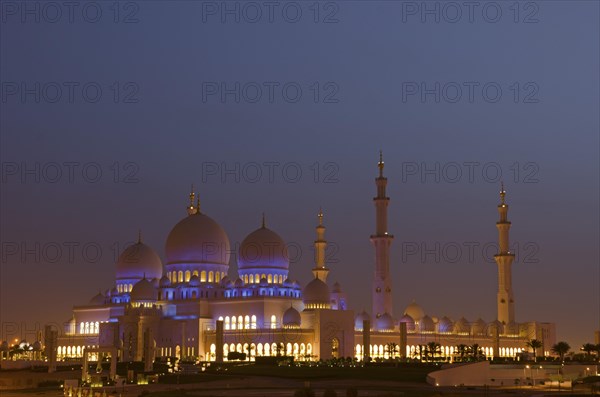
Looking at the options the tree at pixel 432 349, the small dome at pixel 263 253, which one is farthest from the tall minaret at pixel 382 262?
the small dome at pixel 263 253

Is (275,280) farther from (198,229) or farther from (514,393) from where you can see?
Answer: (514,393)

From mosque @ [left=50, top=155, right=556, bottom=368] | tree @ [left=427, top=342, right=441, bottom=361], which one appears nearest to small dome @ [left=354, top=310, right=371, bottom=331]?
mosque @ [left=50, top=155, right=556, bottom=368]

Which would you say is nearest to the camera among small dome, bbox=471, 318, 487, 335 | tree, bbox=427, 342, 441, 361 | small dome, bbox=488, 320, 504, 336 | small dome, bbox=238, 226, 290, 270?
tree, bbox=427, 342, 441, 361

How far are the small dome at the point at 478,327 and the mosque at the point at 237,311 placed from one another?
235cm

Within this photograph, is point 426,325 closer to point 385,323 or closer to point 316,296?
point 385,323

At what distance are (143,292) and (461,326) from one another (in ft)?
124

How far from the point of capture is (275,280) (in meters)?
94.8

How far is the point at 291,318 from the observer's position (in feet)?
290

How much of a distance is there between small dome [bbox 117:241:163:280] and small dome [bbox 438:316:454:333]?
31.4 metres

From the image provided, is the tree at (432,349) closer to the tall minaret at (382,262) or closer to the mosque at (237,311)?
the mosque at (237,311)

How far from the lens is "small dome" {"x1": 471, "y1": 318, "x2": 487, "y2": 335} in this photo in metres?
110

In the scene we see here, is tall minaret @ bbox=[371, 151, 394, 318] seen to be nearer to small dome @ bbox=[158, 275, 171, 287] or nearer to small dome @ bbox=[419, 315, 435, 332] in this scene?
small dome @ bbox=[419, 315, 435, 332]

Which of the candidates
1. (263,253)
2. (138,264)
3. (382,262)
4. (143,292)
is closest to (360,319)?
(382,262)

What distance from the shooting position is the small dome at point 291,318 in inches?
3482
